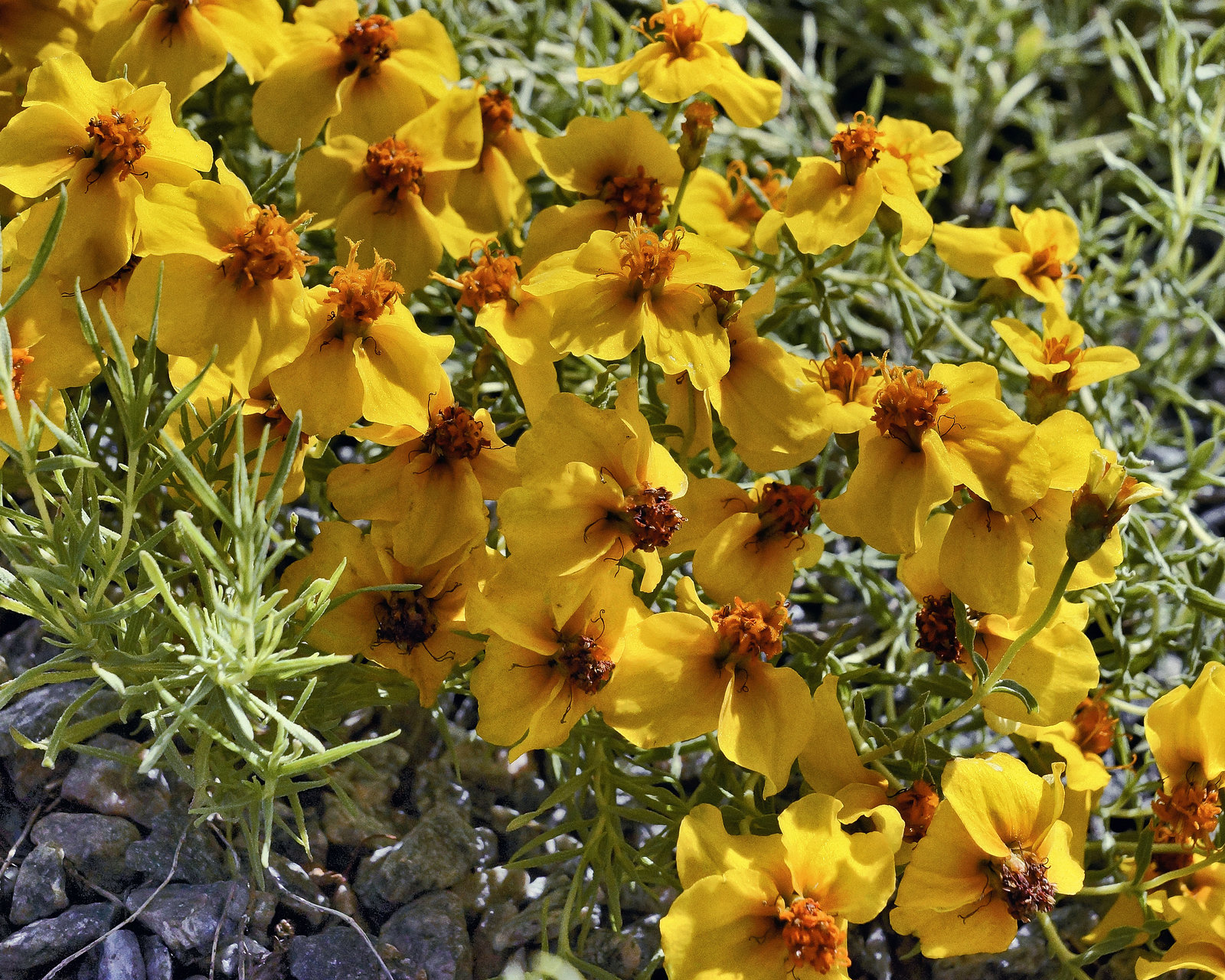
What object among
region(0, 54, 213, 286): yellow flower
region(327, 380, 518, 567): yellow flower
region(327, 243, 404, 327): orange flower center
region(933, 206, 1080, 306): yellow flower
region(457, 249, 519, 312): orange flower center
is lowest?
region(327, 380, 518, 567): yellow flower

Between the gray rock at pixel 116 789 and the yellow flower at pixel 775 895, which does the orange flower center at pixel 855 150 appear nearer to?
the yellow flower at pixel 775 895

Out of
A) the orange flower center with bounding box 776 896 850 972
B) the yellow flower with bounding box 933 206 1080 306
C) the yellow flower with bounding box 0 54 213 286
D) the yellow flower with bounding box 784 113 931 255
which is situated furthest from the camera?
the yellow flower with bounding box 933 206 1080 306

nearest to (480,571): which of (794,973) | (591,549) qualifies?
(591,549)

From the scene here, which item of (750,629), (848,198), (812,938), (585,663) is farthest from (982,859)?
(848,198)

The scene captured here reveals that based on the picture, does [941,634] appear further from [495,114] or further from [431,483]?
[495,114]

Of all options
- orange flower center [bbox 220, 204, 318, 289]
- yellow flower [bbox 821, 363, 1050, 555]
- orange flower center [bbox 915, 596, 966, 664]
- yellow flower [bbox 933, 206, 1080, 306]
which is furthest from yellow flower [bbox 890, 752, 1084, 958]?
orange flower center [bbox 220, 204, 318, 289]

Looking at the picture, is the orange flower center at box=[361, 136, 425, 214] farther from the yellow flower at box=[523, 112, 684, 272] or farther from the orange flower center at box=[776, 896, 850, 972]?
the orange flower center at box=[776, 896, 850, 972]
